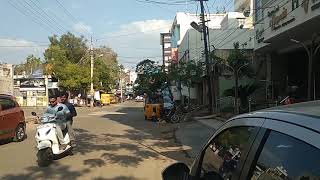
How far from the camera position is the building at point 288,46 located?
20828 millimetres

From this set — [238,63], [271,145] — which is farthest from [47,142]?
[238,63]

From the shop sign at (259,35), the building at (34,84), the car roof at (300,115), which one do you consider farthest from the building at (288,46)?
→ the building at (34,84)

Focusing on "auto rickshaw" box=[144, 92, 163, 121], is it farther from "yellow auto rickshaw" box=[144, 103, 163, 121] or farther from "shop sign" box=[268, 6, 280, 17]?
"shop sign" box=[268, 6, 280, 17]

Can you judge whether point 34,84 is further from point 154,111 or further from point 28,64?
point 154,111

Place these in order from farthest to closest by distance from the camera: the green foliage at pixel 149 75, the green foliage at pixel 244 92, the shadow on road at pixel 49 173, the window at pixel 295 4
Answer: the green foliage at pixel 149 75 < the green foliage at pixel 244 92 < the window at pixel 295 4 < the shadow on road at pixel 49 173

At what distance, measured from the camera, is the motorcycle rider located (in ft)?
42.5

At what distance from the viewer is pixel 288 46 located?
2864 centimetres

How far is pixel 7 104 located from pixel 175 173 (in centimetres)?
1444

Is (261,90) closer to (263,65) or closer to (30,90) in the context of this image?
(263,65)

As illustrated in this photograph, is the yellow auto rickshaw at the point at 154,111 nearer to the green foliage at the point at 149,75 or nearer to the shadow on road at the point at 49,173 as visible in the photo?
the green foliage at the point at 149,75

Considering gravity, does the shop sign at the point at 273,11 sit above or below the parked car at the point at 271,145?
above

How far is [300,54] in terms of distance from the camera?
103 feet

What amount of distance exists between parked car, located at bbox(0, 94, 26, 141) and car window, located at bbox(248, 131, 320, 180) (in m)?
15.0

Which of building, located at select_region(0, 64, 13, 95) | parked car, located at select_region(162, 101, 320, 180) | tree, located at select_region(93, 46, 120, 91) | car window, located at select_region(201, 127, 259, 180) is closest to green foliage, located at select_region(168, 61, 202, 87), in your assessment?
building, located at select_region(0, 64, 13, 95)
